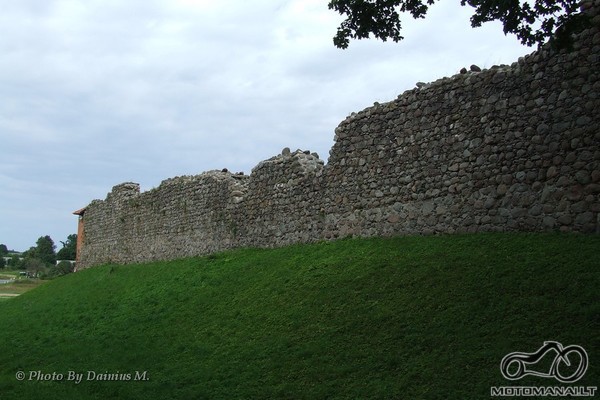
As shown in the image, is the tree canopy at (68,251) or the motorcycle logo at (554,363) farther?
the tree canopy at (68,251)

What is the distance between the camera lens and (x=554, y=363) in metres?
5.95

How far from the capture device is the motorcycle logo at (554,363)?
227 inches

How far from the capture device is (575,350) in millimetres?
6039

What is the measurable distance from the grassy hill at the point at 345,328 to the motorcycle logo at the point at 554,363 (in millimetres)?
98

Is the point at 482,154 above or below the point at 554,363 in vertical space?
above

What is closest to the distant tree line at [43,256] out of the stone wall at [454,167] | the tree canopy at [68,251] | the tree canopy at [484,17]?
the tree canopy at [68,251]

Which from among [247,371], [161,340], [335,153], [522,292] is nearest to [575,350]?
[522,292]

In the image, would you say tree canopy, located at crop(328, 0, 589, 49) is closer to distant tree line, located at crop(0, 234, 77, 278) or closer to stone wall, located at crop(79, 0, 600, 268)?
stone wall, located at crop(79, 0, 600, 268)

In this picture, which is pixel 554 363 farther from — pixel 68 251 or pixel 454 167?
pixel 68 251

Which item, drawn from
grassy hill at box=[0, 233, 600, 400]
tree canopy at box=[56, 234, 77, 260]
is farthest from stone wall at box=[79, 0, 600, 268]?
tree canopy at box=[56, 234, 77, 260]

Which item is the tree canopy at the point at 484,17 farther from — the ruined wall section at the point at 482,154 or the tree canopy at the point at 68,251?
the tree canopy at the point at 68,251

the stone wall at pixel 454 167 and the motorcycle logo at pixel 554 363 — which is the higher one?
the stone wall at pixel 454 167

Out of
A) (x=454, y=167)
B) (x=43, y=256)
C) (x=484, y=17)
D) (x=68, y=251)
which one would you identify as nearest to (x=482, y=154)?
(x=454, y=167)

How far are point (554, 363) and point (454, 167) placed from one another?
5.79m
